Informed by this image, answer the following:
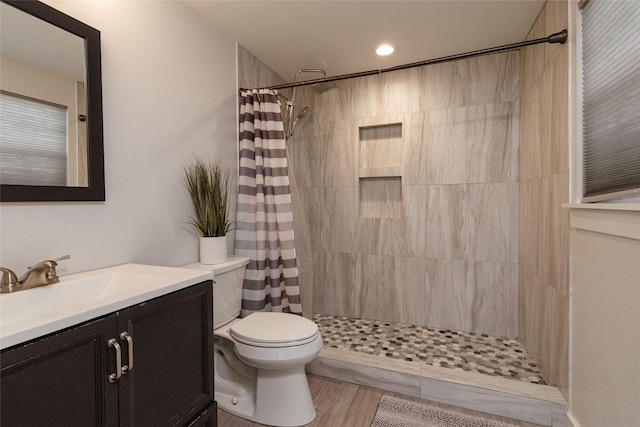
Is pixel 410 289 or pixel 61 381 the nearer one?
pixel 61 381

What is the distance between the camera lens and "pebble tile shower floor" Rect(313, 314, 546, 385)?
6.41ft

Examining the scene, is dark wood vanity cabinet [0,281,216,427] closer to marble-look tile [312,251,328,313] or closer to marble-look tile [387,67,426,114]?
marble-look tile [312,251,328,313]

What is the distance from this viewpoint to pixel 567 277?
151cm

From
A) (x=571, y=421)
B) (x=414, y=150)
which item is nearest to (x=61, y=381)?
(x=571, y=421)

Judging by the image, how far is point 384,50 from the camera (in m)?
2.33

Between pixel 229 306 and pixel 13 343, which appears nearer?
pixel 13 343

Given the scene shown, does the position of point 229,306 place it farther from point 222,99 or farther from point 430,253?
point 430,253

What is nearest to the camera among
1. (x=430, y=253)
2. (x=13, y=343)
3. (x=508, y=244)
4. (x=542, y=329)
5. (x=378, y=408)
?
(x=13, y=343)

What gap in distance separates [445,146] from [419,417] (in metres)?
1.94

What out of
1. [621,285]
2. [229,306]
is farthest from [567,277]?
[229,306]

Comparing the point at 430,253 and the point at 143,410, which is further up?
the point at 430,253

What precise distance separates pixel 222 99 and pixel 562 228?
217 cm

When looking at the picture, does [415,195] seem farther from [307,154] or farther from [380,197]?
[307,154]

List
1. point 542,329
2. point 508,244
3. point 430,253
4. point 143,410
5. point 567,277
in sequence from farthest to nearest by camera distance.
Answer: point 430,253
point 508,244
point 542,329
point 567,277
point 143,410
